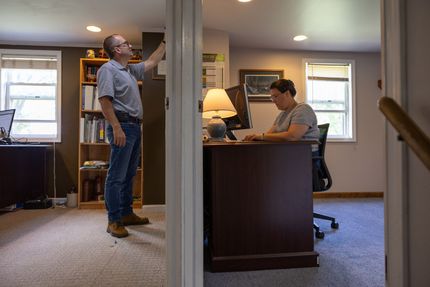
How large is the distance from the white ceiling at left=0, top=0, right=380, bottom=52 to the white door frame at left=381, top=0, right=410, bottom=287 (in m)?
1.78

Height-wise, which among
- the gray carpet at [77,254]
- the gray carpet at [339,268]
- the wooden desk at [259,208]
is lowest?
the gray carpet at [339,268]

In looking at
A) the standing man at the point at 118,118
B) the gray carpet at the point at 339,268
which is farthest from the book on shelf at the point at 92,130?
the gray carpet at the point at 339,268

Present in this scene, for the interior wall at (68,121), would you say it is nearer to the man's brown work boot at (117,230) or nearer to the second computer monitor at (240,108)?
the man's brown work boot at (117,230)

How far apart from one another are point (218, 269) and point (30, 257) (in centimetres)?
123

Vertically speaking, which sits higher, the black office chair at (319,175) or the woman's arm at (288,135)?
the woman's arm at (288,135)

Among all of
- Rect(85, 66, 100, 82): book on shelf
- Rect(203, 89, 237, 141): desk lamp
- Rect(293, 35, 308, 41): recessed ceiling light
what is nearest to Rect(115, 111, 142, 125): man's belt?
Rect(203, 89, 237, 141): desk lamp

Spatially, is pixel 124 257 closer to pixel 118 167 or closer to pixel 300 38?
pixel 118 167

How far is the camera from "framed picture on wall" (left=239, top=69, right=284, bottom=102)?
368 cm

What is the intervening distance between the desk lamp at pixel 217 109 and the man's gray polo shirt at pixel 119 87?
607mm

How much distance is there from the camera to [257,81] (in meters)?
3.69

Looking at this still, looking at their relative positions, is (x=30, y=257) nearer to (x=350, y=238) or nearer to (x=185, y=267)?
(x=185, y=267)

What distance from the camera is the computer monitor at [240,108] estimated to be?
1.98 m

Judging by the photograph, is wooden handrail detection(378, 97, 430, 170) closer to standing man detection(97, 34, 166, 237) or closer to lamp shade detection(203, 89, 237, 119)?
lamp shade detection(203, 89, 237, 119)

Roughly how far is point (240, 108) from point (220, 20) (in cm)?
135
